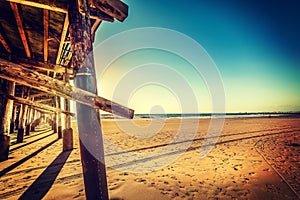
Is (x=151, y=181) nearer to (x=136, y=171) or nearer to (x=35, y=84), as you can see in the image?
(x=136, y=171)

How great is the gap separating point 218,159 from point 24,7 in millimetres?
7194

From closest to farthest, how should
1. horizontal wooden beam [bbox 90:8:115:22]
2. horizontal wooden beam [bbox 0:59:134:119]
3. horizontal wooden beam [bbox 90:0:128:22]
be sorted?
horizontal wooden beam [bbox 0:59:134:119] < horizontal wooden beam [bbox 90:0:128:22] < horizontal wooden beam [bbox 90:8:115:22]

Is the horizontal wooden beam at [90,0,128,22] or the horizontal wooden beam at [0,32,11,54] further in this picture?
the horizontal wooden beam at [0,32,11,54]

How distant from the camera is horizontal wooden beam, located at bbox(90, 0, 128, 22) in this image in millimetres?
2569

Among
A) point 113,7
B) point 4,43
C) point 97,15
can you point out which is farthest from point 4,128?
point 113,7

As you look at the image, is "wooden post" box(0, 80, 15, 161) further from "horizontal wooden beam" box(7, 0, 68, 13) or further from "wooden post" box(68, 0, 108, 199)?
"wooden post" box(68, 0, 108, 199)

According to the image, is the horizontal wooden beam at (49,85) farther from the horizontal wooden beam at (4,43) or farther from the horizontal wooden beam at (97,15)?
the horizontal wooden beam at (4,43)

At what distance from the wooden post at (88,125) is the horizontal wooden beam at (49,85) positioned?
247 mm

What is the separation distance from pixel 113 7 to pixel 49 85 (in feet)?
5.62

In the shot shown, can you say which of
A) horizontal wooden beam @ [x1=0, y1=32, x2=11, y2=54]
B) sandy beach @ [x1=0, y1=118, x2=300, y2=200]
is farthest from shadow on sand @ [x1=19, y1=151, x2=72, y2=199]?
horizontal wooden beam @ [x1=0, y1=32, x2=11, y2=54]

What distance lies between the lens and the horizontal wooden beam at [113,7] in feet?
8.43

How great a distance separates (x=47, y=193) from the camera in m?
3.38

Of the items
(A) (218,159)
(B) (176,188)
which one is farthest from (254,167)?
(B) (176,188)

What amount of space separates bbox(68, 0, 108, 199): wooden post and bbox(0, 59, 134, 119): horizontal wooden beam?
25 cm
